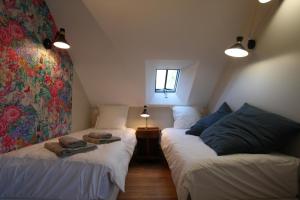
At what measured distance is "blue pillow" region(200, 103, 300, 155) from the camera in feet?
5.57

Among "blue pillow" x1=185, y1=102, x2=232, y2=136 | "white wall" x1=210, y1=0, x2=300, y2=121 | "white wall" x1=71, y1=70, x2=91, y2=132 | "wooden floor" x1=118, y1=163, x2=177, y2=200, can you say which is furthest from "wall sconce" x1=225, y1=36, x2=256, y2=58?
"white wall" x1=71, y1=70, x2=91, y2=132

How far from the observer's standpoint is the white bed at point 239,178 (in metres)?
1.42

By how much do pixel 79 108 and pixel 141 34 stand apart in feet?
5.67

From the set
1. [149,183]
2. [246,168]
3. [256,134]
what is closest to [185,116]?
[149,183]

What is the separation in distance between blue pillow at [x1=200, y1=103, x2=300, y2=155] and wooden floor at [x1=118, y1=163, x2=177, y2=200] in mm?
835

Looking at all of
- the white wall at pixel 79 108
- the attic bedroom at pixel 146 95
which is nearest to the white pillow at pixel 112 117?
the attic bedroom at pixel 146 95

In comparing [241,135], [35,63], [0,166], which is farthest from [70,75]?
[241,135]

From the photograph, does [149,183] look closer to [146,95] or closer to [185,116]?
[185,116]

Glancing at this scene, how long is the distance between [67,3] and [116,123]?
2.00 m

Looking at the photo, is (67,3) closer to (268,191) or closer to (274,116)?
(274,116)

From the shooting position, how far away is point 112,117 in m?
3.55

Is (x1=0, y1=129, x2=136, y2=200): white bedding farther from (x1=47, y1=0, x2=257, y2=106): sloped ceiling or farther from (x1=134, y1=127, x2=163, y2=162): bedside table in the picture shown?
(x1=134, y1=127, x2=163, y2=162): bedside table

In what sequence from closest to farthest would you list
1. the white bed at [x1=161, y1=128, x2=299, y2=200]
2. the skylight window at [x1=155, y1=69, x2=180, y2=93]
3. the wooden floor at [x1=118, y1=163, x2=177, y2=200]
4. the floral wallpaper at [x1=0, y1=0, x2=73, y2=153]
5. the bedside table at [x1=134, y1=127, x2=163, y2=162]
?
the white bed at [x1=161, y1=128, x2=299, y2=200], the floral wallpaper at [x1=0, y1=0, x2=73, y2=153], the wooden floor at [x1=118, y1=163, x2=177, y2=200], the bedside table at [x1=134, y1=127, x2=163, y2=162], the skylight window at [x1=155, y1=69, x2=180, y2=93]

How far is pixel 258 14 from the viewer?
227 cm
